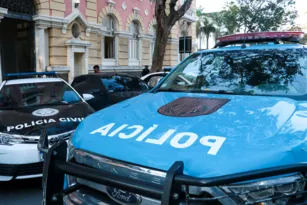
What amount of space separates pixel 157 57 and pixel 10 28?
8.42m

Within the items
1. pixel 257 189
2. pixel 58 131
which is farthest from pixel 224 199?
pixel 58 131

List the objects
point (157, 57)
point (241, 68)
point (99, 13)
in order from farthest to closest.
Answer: point (99, 13) → point (157, 57) → point (241, 68)

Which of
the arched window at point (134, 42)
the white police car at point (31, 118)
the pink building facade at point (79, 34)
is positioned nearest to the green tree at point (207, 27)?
the pink building facade at point (79, 34)

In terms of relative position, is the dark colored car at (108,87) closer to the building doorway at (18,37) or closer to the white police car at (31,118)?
the white police car at (31,118)

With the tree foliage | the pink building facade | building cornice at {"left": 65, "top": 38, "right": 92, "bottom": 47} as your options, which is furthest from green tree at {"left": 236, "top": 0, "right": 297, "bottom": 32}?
building cornice at {"left": 65, "top": 38, "right": 92, "bottom": 47}

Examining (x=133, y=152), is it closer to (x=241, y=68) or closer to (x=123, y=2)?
(x=241, y=68)

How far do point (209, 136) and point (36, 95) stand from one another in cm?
436

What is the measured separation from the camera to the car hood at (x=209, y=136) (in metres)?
1.82

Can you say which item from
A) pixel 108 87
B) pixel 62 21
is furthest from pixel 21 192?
pixel 62 21

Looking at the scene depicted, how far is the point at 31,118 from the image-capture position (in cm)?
469

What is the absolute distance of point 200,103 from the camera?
266 cm

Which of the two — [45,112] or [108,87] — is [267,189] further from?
[108,87]

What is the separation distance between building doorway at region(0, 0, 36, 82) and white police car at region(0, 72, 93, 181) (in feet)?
26.5

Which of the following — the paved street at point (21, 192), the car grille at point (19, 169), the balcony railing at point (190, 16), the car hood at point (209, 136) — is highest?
the balcony railing at point (190, 16)
